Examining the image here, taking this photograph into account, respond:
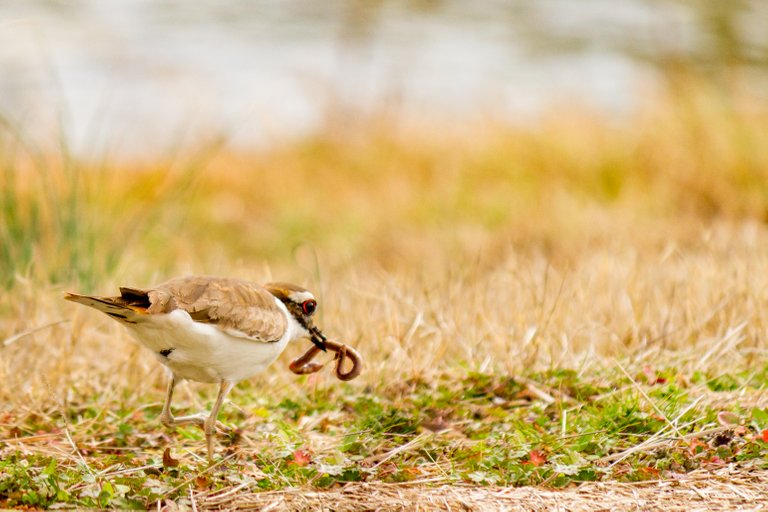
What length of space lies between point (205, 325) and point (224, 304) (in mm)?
94

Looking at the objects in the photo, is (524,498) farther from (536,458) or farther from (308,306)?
(308,306)

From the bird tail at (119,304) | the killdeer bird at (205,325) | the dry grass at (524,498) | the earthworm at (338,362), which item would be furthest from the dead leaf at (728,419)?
the bird tail at (119,304)

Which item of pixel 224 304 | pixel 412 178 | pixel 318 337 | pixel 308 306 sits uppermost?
pixel 224 304

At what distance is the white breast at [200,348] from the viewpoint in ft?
10.7

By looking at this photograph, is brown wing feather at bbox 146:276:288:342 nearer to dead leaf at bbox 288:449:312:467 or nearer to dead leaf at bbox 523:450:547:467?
dead leaf at bbox 288:449:312:467

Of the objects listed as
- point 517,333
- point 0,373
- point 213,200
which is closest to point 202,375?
point 0,373

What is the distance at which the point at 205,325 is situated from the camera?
3.34m

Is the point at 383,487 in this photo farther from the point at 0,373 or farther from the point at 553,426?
the point at 0,373

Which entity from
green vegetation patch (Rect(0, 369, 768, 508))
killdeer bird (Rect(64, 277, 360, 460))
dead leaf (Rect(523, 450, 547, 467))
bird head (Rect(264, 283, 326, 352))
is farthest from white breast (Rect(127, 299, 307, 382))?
dead leaf (Rect(523, 450, 547, 467))

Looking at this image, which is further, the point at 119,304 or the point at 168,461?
the point at 168,461

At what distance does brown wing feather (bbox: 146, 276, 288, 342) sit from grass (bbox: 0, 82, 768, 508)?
0.45m

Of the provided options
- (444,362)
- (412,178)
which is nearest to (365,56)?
(412,178)

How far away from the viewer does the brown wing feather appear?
3285 millimetres

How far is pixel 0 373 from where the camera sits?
4184 millimetres
